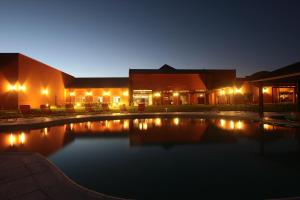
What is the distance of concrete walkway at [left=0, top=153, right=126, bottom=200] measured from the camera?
9.57 feet

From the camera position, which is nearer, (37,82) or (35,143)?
(35,143)

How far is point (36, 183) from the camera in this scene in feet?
11.0

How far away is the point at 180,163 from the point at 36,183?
368 cm

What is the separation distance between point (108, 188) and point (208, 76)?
1260 inches

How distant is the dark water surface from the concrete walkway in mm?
780

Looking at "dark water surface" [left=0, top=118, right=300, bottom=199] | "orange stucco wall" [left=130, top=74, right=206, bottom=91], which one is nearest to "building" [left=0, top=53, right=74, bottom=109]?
"dark water surface" [left=0, top=118, right=300, bottom=199]

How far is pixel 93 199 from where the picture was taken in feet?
9.11

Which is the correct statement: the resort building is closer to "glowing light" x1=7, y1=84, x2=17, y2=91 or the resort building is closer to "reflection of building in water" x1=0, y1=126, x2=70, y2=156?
"glowing light" x1=7, y1=84, x2=17, y2=91

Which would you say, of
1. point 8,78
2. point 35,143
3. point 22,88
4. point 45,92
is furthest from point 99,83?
point 35,143

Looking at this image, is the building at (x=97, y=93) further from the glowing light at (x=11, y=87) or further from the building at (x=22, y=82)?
the glowing light at (x=11, y=87)

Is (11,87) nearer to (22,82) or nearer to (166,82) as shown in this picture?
(22,82)

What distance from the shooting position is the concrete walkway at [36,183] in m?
2.92

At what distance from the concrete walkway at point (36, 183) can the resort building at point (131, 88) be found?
16.3m

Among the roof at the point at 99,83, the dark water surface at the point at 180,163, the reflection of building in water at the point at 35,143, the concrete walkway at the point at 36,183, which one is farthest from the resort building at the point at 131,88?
the concrete walkway at the point at 36,183
